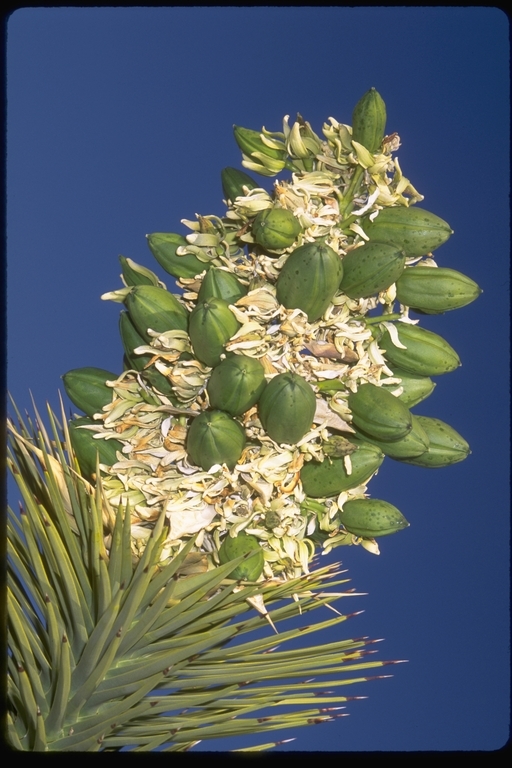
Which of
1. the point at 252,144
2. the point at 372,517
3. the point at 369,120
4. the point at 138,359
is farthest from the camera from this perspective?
the point at 252,144

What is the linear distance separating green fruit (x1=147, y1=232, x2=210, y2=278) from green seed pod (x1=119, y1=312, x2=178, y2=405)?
9.3 inches

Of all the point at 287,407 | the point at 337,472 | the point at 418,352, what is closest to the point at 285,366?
the point at 287,407

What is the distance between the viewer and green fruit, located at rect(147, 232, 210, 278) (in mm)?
2914

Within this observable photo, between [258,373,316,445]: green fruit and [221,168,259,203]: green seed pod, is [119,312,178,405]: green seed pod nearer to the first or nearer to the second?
[258,373,316,445]: green fruit

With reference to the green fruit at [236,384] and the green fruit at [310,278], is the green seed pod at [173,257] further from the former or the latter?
the green fruit at [236,384]

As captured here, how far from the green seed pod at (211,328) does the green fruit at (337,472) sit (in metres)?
0.43

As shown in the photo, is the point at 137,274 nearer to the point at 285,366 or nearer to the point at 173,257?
the point at 173,257

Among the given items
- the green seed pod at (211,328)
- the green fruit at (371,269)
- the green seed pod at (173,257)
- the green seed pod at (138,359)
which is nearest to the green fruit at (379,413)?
the green fruit at (371,269)

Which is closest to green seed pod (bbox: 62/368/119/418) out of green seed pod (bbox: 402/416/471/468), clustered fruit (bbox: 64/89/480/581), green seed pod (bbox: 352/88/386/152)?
clustered fruit (bbox: 64/89/480/581)

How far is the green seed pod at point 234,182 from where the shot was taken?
305 centimetres

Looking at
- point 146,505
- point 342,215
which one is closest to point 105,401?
point 146,505

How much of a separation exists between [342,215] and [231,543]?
1108 millimetres

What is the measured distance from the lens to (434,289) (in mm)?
2820

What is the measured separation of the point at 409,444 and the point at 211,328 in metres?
0.72
